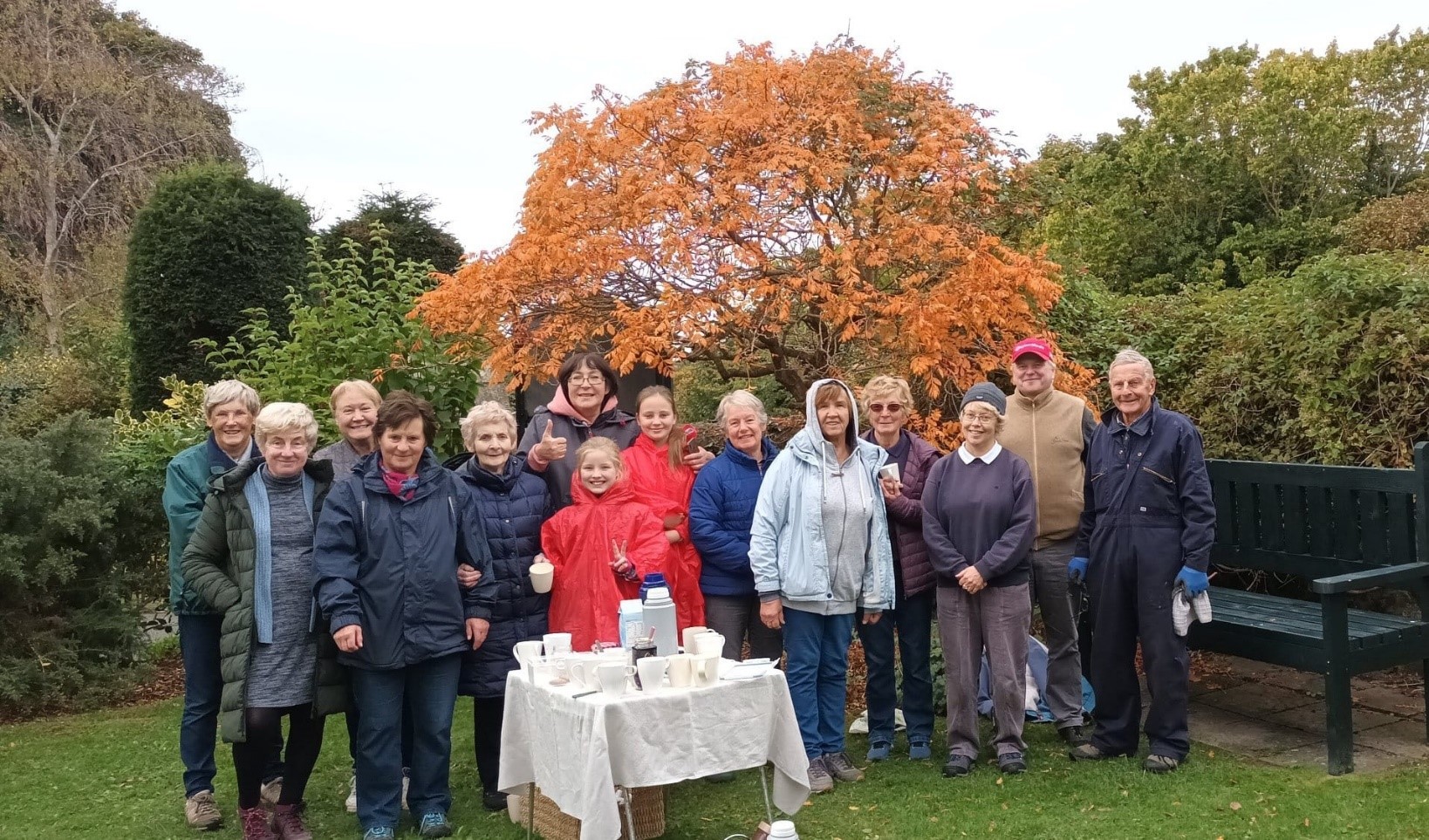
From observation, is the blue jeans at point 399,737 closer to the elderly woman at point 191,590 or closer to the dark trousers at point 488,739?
the dark trousers at point 488,739

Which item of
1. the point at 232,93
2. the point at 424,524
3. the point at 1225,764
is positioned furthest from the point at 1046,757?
the point at 232,93

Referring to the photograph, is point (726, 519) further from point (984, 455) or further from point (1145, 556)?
point (1145, 556)

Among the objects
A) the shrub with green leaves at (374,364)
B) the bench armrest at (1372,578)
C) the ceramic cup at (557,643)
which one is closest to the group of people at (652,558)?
the ceramic cup at (557,643)

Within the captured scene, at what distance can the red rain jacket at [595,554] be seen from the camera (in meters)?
4.57

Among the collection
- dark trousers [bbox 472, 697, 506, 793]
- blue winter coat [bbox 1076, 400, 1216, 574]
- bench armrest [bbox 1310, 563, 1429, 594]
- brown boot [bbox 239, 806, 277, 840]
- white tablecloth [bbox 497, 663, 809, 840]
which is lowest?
brown boot [bbox 239, 806, 277, 840]

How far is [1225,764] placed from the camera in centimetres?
479

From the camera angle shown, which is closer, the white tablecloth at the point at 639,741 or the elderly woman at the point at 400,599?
the white tablecloth at the point at 639,741

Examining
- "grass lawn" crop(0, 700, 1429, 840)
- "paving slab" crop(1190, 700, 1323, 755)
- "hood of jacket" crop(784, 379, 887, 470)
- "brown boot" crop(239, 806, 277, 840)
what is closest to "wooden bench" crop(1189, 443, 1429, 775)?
"paving slab" crop(1190, 700, 1323, 755)

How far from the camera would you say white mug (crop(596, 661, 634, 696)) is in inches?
149

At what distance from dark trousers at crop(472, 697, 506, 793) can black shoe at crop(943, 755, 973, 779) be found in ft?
6.24

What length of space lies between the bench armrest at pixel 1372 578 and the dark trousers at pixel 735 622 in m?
2.25

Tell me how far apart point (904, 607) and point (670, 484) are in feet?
3.90

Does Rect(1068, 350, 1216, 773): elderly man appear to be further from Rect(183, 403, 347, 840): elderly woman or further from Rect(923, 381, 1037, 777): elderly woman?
Rect(183, 403, 347, 840): elderly woman

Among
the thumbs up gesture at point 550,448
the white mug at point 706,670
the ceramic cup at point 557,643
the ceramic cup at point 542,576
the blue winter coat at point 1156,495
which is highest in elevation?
the thumbs up gesture at point 550,448
